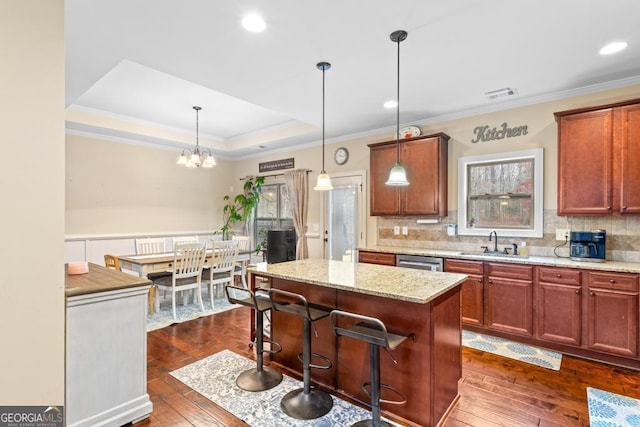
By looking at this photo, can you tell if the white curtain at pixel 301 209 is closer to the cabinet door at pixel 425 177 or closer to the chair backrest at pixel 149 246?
the cabinet door at pixel 425 177

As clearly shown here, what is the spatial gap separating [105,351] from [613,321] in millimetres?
4149

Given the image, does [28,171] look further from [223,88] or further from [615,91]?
[615,91]

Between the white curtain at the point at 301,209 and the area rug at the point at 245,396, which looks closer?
the area rug at the point at 245,396

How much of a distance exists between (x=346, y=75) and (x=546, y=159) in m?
2.52

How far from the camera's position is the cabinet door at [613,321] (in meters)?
2.79

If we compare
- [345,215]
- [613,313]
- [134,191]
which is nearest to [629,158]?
[613,313]

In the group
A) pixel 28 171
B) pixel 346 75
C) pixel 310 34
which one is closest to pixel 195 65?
pixel 310 34

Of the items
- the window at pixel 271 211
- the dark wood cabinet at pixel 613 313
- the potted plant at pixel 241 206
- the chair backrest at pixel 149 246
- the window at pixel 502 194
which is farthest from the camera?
the potted plant at pixel 241 206

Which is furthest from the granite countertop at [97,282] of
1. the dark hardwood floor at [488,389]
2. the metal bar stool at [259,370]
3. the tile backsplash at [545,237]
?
the tile backsplash at [545,237]

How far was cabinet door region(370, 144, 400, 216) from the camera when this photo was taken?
4510 mm

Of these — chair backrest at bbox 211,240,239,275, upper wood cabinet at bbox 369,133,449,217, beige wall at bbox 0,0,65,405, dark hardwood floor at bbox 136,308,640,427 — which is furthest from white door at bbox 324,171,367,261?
beige wall at bbox 0,0,65,405

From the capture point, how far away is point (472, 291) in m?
3.61

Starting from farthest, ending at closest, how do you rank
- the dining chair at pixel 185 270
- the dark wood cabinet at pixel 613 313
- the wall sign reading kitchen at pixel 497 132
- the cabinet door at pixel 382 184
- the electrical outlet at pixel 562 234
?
the cabinet door at pixel 382 184
the dining chair at pixel 185 270
the wall sign reading kitchen at pixel 497 132
the electrical outlet at pixel 562 234
the dark wood cabinet at pixel 613 313

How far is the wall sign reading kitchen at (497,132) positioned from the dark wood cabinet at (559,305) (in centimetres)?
167
